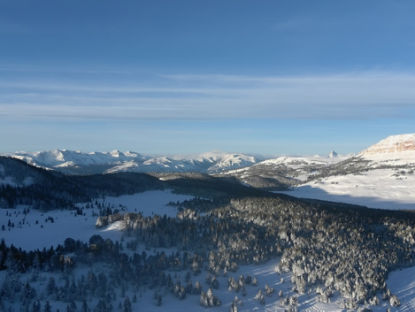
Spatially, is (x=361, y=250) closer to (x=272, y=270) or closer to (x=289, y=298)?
(x=272, y=270)

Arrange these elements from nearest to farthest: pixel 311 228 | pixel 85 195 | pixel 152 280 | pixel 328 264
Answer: pixel 152 280, pixel 328 264, pixel 311 228, pixel 85 195

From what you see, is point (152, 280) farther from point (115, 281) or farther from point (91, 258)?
point (91, 258)

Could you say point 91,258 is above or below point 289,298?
above

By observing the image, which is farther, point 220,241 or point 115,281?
point 220,241

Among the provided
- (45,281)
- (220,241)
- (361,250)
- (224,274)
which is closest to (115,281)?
(45,281)

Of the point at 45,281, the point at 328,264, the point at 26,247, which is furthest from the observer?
the point at 26,247

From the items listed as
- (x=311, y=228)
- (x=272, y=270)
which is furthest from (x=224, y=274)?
(x=311, y=228)

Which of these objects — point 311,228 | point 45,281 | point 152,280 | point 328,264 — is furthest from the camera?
point 311,228

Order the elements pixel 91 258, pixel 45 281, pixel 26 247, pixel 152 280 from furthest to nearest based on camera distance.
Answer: pixel 26 247, pixel 91 258, pixel 152 280, pixel 45 281

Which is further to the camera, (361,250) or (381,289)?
(361,250)
